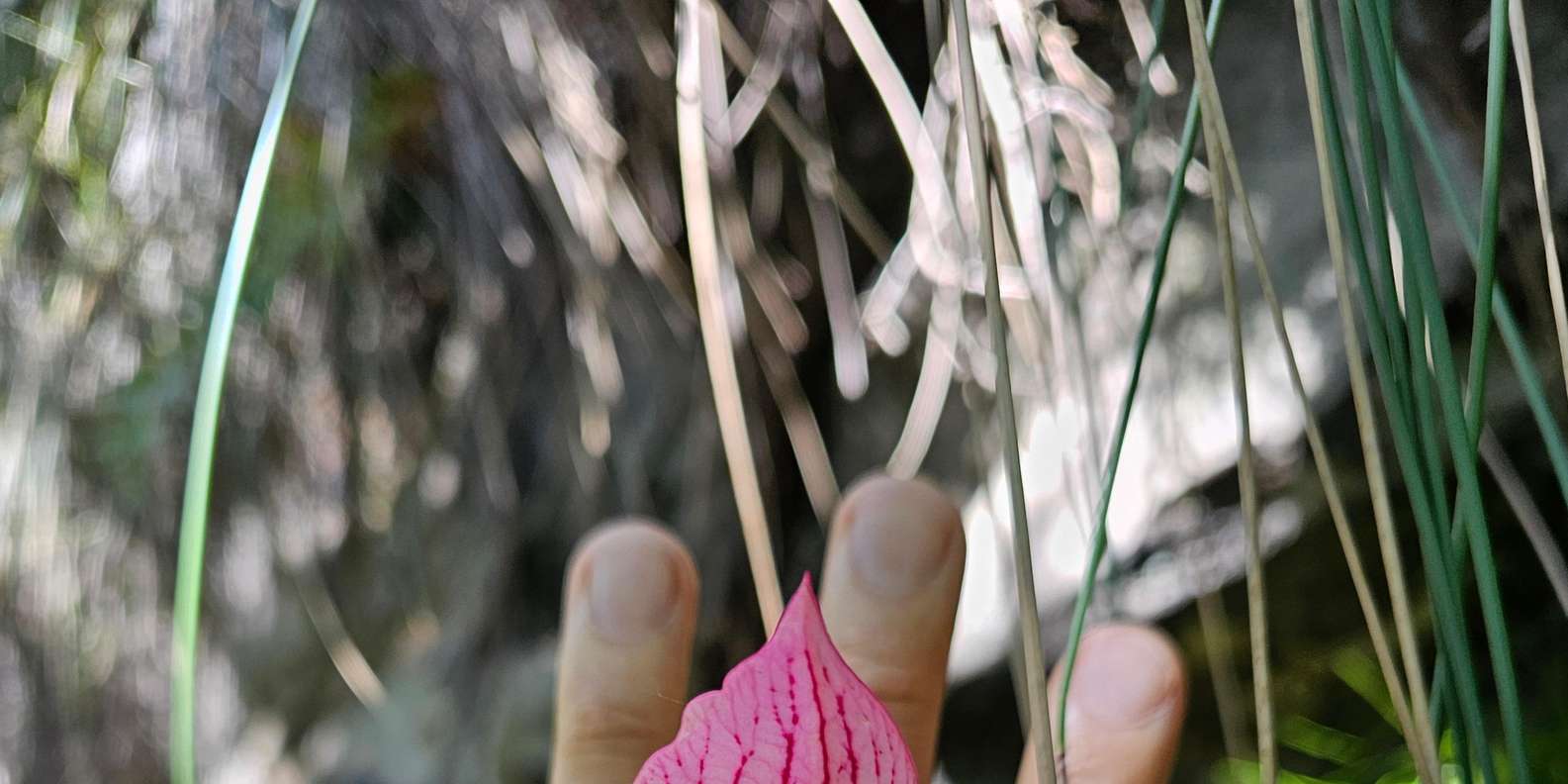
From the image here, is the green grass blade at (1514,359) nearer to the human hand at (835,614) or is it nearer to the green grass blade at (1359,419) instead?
the green grass blade at (1359,419)

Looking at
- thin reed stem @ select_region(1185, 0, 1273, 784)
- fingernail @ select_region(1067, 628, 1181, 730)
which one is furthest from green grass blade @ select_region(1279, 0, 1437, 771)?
Answer: fingernail @ select_region(1067, 628, 1181, 730)

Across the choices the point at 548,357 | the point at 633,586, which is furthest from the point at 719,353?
the point at 548,357

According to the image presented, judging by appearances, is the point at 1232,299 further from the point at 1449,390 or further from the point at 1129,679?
the point at 1129,679

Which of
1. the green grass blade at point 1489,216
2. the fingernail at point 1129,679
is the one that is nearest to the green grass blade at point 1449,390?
the green grass blade at point 1489,216

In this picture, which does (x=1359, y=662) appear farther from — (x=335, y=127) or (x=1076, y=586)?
(x=335, y=127)

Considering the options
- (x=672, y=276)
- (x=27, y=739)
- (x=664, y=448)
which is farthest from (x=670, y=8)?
(x=27, y=739)
